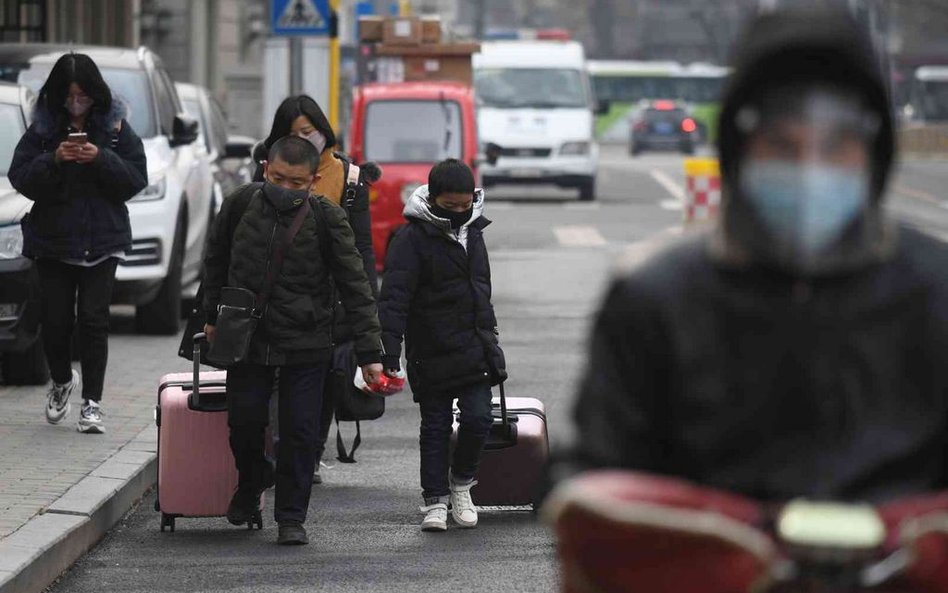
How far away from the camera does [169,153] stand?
1453 centimetres

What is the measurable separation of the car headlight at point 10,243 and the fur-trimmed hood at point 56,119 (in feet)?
4.51

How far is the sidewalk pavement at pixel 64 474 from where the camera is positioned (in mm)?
7055

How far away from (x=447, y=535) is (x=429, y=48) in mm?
21412

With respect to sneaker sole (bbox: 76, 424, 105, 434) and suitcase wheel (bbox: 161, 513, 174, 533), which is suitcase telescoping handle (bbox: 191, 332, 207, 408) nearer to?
suitcase wheel (bbox: 161, 513, 174, 533)

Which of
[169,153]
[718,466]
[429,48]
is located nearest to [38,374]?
[169,153]

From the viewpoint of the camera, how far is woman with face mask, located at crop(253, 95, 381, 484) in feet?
27.3

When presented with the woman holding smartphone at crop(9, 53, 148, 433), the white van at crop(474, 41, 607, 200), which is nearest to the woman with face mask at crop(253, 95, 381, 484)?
the woman holding smartphone at crop(9, 53, 148, 433)

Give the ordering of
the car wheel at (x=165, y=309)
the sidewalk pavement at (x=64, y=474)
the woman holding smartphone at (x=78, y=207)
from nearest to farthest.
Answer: the sidewalk pavement at (x=64, y=474), the woman holding smartphone at (x=78, y=207), the car wheel at (x=165, y=309)

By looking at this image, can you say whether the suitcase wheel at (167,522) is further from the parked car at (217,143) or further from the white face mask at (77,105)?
the parked car at (217,143)

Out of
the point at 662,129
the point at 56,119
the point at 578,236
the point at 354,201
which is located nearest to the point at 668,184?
the point at 578,236

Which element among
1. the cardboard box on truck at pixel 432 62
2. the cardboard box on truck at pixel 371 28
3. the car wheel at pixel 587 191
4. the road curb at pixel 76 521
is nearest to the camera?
the road curb at pixel 76 521

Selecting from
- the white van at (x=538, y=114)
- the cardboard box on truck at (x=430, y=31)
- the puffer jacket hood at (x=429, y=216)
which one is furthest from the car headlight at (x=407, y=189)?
the white van at (x=538, y=114)

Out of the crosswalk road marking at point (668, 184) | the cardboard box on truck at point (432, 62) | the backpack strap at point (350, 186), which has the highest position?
the backpack strap at point (350, 186)

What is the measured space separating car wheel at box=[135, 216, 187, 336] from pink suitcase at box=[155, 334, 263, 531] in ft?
Result: 21.4
